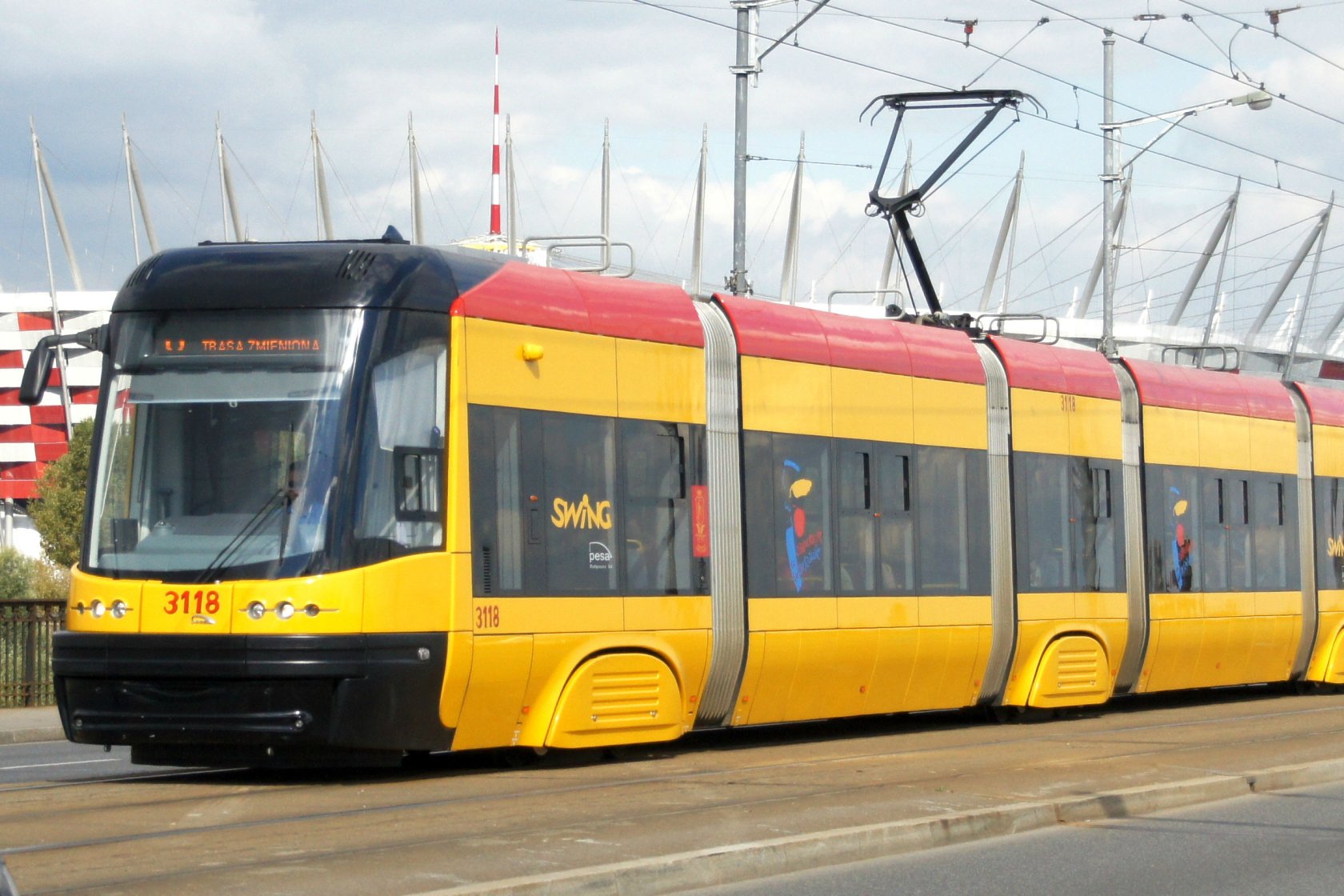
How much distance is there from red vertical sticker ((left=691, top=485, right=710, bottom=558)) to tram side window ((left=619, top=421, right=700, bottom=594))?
0.05 metres

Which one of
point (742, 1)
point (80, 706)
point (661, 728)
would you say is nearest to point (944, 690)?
point (661, 728)

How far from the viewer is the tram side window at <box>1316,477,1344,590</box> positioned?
20609 millimetres

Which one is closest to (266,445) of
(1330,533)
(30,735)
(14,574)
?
(30,735)

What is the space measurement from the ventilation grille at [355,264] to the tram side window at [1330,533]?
13567 mm

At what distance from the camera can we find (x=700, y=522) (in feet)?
42.0

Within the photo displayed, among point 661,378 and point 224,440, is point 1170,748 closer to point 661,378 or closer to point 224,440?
point 661,378

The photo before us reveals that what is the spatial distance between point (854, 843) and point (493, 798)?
7.79ft

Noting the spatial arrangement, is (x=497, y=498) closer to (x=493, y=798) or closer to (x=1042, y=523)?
(x=493, y=798)

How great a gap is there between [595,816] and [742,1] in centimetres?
1515

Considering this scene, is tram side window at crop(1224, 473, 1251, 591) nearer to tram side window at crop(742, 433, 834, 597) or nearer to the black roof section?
tram side window at crop(742, 433, 834, 597)

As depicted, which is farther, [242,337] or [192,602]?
[242,337]

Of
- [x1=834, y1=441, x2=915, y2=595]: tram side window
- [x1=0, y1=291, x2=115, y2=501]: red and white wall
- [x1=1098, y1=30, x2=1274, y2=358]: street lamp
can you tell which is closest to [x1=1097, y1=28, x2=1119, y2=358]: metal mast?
[x1=1098, y1=30, x2=1274, y2=358]: street lamp

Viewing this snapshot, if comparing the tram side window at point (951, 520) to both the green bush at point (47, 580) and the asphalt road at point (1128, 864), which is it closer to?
the asphalt road at point (1128, 864)

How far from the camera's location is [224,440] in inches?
415
